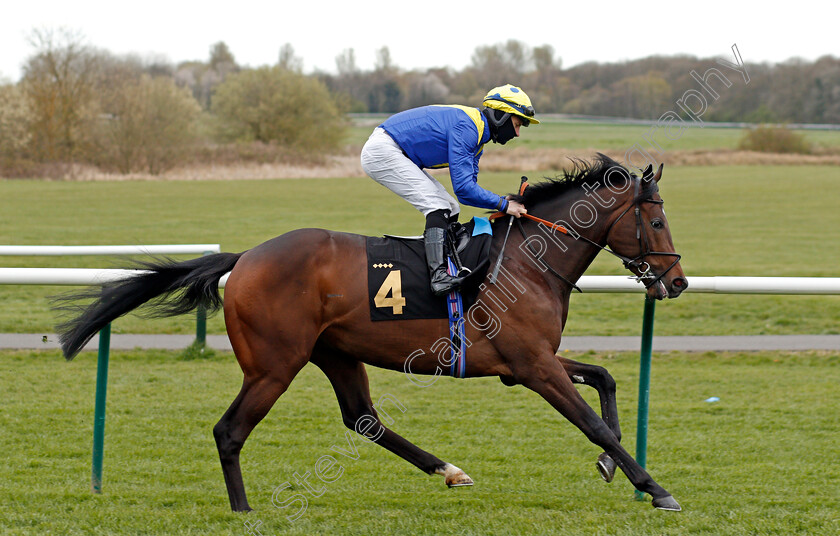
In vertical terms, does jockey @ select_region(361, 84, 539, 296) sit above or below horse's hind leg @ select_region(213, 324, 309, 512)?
above

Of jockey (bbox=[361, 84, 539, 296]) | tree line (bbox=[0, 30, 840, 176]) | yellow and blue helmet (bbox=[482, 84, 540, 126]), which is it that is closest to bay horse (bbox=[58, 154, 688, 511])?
jockey (bbox=[361, 84, 539, 296])

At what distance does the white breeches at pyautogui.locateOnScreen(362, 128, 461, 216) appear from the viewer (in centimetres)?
390

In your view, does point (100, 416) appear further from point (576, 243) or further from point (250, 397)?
point (576, 243)

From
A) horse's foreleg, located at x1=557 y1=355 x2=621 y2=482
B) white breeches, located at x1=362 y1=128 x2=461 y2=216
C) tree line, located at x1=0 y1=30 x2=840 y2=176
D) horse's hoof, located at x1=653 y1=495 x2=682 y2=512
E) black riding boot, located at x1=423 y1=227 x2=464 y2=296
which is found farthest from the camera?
tree line, located at x1=0 y1=30 x2=840 y2=176

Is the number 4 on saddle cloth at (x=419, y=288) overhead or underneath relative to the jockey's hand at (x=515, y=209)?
underneath

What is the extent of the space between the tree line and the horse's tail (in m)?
21.2

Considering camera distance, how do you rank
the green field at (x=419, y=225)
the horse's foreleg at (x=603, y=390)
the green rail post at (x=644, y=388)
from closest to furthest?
the horse's foreleg at (x=603, y=390)
the green rail post at (x=644, y=388)
the green field at (x=419, y=225)

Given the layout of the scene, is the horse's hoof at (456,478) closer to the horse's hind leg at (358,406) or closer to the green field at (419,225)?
the horse's hind leg at (358,406)

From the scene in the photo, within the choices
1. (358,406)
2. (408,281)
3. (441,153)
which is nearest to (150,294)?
(358,406)

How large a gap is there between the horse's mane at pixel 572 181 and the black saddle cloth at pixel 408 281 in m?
0.36

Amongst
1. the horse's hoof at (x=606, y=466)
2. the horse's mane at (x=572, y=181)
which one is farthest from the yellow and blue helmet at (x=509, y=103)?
the horse's hoof at (x=606, y=466)

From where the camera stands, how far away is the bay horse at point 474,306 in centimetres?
369

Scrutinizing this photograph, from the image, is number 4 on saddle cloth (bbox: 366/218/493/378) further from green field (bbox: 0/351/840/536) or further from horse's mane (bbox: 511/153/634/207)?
green field (bbox: 0/351/840/536)

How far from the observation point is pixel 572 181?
13.1 ft
